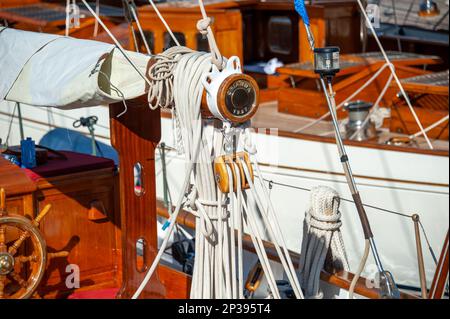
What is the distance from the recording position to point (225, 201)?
12.4 feet

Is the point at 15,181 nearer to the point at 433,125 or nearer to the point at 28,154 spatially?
the point at 28,154

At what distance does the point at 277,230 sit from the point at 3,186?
168 cm

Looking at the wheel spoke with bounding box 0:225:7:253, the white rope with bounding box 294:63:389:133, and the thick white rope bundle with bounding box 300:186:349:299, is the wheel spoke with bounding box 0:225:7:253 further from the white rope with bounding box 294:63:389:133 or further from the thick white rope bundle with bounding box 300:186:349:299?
the white rope with bounding box 294:63:389:133

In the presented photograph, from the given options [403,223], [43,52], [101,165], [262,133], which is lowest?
[403,223]

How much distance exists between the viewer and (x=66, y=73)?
12.6ft

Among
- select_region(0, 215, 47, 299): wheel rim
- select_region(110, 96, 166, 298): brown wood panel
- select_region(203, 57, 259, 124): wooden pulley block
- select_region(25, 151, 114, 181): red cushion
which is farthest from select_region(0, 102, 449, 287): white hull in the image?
select_region(203, 57, 259, 124): wooden pulley block

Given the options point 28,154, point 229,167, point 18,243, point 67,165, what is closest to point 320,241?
point 229,167

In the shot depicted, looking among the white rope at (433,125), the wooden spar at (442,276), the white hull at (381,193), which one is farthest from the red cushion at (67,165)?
the white rope at (433,125)

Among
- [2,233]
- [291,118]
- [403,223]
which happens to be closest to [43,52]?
[2,233]

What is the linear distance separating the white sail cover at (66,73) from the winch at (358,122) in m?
4.56

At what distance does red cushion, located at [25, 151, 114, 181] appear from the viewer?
492 cm

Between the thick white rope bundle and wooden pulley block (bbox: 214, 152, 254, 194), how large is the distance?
1.13m

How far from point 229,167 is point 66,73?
2.92ft
